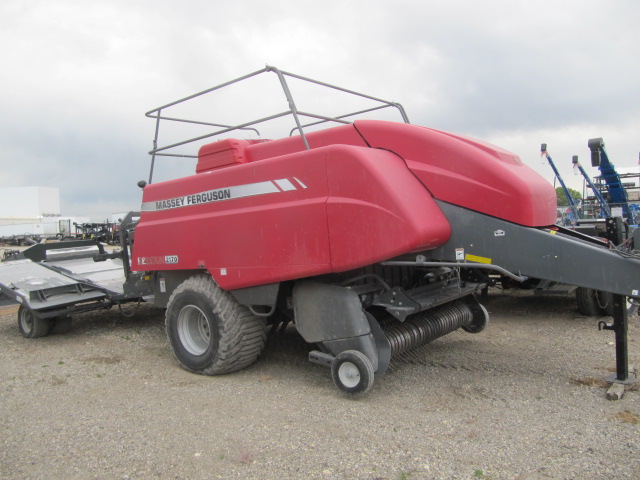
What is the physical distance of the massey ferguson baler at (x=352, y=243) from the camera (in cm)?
390

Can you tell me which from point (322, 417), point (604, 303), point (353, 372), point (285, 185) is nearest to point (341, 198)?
point (285, 185)

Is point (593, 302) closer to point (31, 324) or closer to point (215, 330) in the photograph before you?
point (215, 330)

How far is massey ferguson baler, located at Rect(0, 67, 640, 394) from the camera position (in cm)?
390

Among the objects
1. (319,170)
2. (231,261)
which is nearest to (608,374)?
(319,170)

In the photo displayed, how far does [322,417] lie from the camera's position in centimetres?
393

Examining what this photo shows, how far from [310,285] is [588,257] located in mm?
2155

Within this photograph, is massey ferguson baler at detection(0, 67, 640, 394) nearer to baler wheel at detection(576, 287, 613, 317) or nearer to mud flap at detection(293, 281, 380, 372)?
mud flap at detection(293, 281, 380, 372)

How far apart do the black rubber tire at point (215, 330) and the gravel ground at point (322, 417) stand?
17cm

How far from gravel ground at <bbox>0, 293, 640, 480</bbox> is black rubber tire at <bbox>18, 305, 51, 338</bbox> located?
0.90m

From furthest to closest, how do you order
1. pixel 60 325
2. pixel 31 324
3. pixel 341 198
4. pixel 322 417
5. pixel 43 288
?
pixel 60 325 → pixel 31 324 → pixel 43 288 → pixel 341 198 → pixel 322 417

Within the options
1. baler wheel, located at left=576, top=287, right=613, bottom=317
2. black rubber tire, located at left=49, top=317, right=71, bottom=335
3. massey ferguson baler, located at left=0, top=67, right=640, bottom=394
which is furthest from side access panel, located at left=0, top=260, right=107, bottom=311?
baler wheel, located at left=576, top=287, right=613, bottom=317

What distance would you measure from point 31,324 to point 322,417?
5099mm

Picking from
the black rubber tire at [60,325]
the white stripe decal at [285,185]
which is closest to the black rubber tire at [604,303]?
the white stripe decal at [285,185]

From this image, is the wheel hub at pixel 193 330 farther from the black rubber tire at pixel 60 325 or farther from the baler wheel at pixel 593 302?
the baler wheel at pixel 593 302
